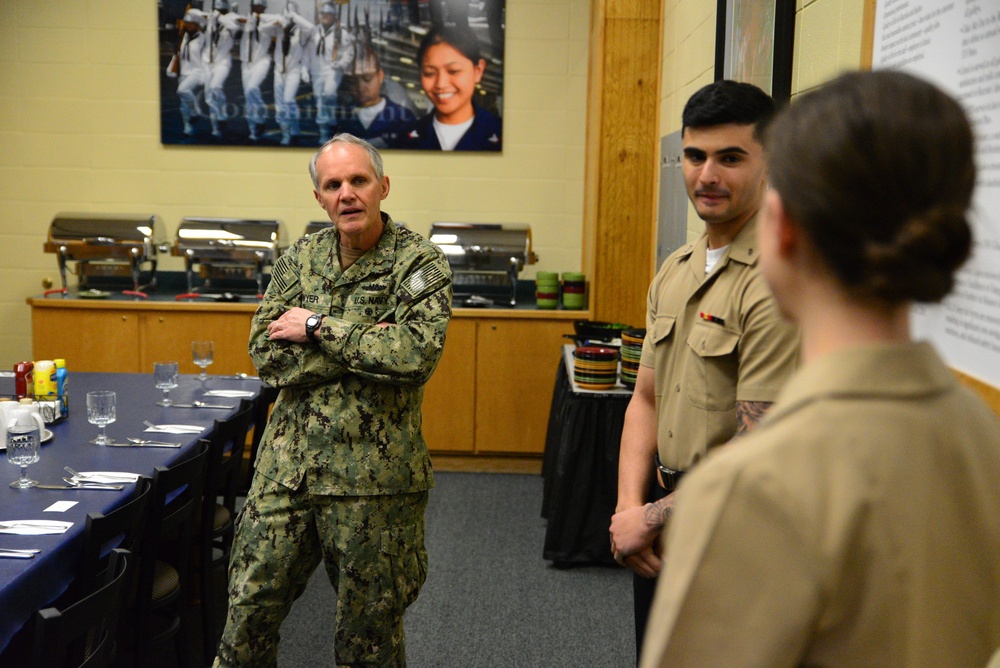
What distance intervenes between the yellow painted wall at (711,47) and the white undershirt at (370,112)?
67.4 inches

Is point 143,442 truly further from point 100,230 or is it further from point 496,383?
point 100,230

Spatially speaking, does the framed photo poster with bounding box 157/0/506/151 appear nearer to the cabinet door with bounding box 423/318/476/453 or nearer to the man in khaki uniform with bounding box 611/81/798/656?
the cabinet door with bounding box 423/318/476/453

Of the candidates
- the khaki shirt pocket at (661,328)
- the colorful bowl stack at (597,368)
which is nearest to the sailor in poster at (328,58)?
the colorful bowl stack at (597,368)

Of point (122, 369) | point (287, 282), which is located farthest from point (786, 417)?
point (122, 369)

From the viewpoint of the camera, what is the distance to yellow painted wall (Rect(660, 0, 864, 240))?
1990 mm

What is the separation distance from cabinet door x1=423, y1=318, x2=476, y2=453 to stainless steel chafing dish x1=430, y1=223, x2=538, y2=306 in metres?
0.33

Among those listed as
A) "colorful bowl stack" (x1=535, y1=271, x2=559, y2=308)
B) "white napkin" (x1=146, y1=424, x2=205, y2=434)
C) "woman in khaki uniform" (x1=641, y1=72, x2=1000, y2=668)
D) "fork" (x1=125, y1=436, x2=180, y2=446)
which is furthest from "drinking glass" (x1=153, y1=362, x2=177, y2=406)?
"woman in khaki uniform" (x1=641, y1=72, x2=1000, y2=668)

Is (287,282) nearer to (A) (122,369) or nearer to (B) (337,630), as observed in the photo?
(B) (337,630)

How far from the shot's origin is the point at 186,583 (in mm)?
2602

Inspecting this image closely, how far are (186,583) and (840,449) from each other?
234cm

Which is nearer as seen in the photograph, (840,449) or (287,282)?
(840,449)

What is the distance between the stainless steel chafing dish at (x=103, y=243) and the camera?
16.8 ft

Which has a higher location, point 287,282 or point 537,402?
point 287,282

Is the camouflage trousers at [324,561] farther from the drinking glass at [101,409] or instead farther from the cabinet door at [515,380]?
the cabinet door at [515,380]
